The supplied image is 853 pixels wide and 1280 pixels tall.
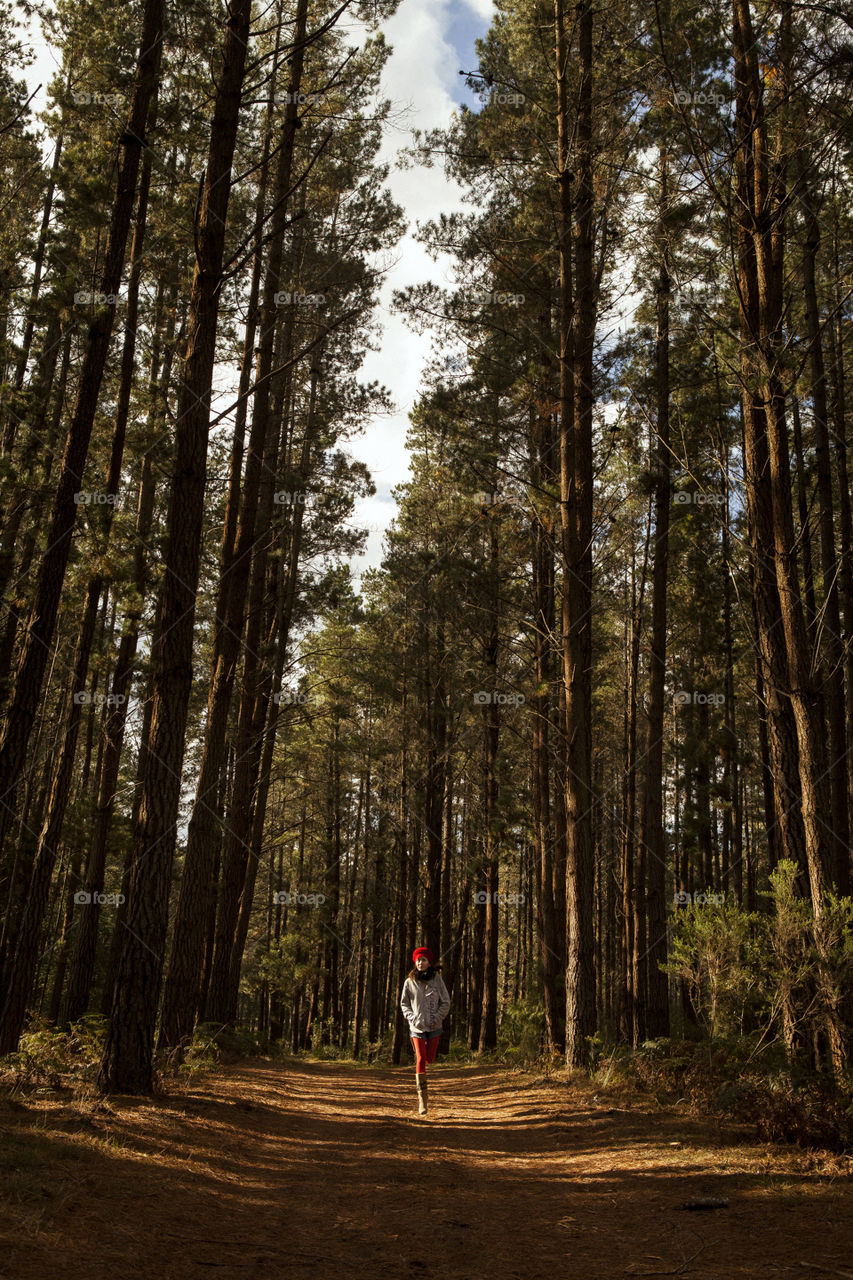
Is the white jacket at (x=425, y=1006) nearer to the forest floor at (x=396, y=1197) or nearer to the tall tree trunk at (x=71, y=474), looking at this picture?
the forest floor at (x=396, y=1197)

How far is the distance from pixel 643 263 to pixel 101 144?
852cm

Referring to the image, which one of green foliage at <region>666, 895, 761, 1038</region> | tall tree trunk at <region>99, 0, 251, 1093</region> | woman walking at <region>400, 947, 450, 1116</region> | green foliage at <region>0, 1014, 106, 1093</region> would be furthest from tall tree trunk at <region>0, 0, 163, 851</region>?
green foliage at <region>666, 895, 761, 1038</region>

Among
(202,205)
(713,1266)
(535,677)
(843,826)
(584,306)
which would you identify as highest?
(584,306)

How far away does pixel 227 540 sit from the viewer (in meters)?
12.2

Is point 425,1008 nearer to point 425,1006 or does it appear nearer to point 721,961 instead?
point 425,1006

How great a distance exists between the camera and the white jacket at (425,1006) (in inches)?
375

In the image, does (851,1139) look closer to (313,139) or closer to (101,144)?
(313,139)

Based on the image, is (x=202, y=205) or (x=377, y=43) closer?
(x=202, y=205)

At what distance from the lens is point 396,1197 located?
5.06 meters

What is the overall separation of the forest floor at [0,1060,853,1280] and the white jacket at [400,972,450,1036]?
1.76 metres

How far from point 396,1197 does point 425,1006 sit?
4.53 m

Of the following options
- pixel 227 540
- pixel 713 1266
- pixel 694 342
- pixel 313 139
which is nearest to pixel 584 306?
pixel 694 342

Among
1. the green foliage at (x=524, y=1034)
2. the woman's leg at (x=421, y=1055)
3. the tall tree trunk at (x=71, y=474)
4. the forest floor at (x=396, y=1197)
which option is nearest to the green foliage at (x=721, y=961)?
the forest floor at (x=396, y=1197)

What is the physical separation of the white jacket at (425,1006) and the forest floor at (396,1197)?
5.79 feet
